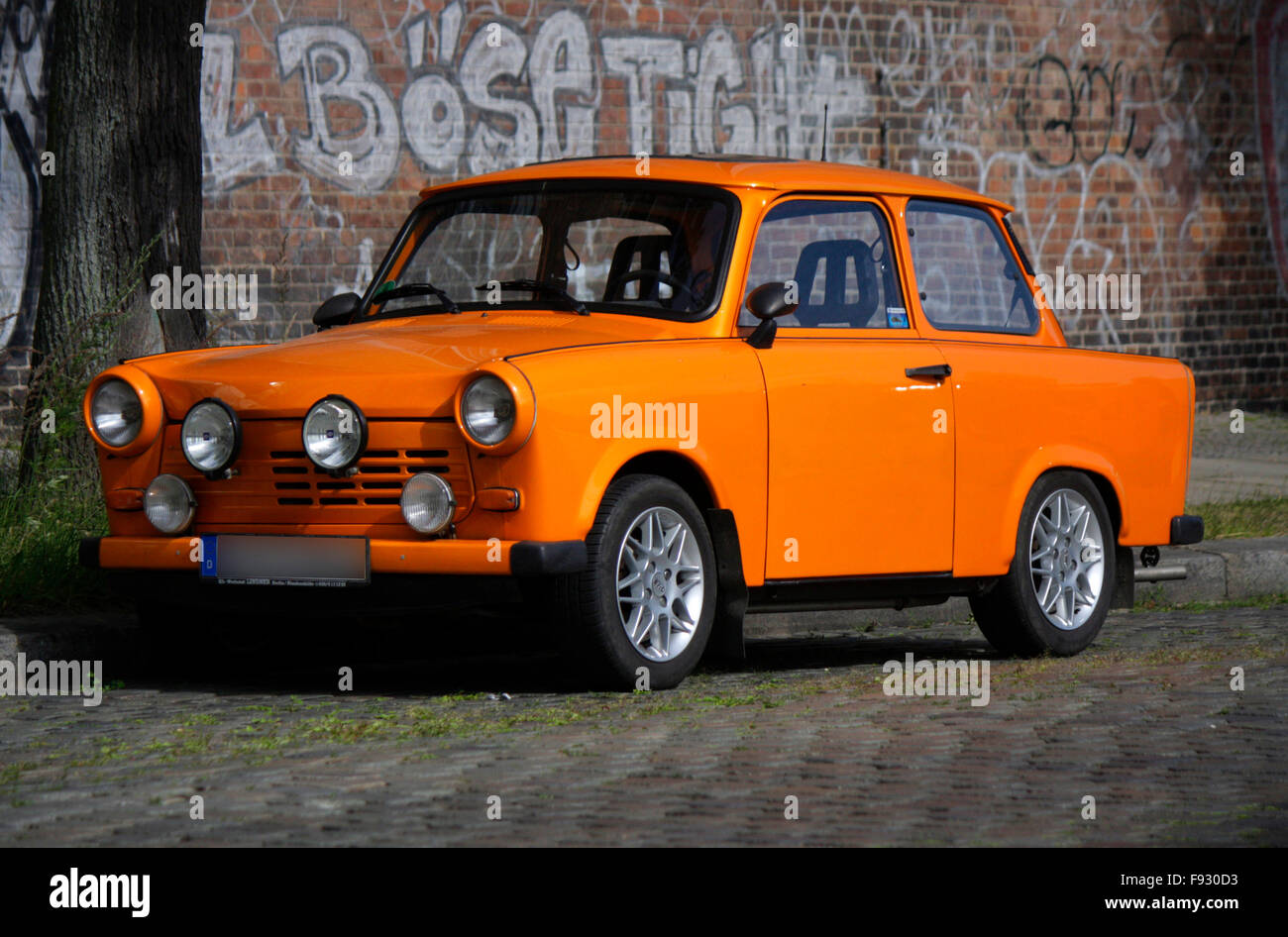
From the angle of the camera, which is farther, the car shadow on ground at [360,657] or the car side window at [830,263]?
the car side window at [830,263]

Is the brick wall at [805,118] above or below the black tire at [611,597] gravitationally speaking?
above

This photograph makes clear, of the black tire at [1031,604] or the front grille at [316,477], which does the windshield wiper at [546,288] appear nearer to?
the front grille at [316,477]

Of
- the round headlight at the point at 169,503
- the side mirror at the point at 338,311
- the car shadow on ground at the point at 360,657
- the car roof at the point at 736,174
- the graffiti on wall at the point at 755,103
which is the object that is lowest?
the car shadow on ground at the point at 360,657

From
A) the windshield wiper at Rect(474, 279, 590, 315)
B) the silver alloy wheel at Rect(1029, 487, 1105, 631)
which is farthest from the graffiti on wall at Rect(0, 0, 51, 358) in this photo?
the silver alloy wheel at Rect(1029, 487, 1105, 631)

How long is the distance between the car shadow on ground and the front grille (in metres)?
0.48

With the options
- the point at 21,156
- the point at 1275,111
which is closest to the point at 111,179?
the point at 21,156

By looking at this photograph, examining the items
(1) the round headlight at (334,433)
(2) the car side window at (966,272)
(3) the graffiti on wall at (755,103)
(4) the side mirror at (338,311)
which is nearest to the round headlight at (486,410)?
(1) the round headlight at (334,433)

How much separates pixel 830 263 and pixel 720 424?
1.08 m

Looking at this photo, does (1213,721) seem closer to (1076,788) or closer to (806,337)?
(1076,788)

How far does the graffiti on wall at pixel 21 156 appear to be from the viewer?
1289 centimetres

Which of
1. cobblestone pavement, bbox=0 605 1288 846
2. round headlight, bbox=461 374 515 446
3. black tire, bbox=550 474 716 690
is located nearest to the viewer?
cobblestone pavement, bbox=0 605 1288 846

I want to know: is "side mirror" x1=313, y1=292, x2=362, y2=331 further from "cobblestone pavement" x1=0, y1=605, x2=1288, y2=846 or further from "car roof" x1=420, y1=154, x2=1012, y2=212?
"cobblestone pavement" x1=0, y1=605, x2=1288, y2=846

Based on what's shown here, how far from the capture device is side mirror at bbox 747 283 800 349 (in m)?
6.82

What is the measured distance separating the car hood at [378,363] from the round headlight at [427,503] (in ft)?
0.67
